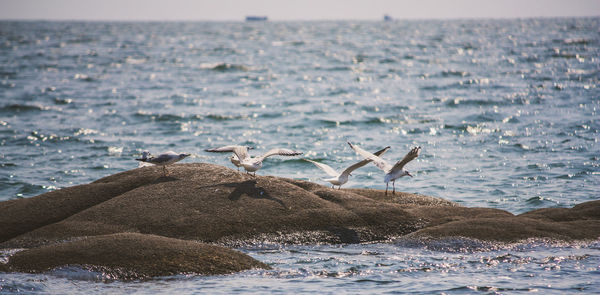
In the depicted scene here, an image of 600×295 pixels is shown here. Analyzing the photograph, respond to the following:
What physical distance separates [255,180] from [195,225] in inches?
61.2

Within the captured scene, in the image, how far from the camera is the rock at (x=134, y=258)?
7.76 meters

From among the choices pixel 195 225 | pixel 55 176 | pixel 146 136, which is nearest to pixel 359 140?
pixel 146 136

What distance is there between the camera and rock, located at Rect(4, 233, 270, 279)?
7762 mm

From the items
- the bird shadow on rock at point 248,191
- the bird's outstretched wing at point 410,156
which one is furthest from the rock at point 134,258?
the bird's outstretched wing at point 410,156

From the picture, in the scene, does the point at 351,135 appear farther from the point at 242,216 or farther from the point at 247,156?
the point at 242,216

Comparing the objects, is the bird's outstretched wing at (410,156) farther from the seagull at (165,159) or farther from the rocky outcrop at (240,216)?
the seagull at (165,159)

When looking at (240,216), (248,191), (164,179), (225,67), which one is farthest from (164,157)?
(225,67)

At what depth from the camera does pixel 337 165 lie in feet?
61.6

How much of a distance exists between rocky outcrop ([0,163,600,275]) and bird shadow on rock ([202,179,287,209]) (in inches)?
0.6

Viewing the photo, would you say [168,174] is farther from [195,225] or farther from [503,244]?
[503,244]

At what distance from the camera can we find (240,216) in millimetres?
9688

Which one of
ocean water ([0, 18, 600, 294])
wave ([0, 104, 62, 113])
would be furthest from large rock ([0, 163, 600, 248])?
wave ([0, 104, 62, 113])

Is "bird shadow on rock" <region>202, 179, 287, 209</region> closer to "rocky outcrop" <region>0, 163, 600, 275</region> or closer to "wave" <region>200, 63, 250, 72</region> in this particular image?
"rocky outcrop" <region>0, 163, 600, 275</region>

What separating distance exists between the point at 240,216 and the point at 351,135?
14.4 metres
